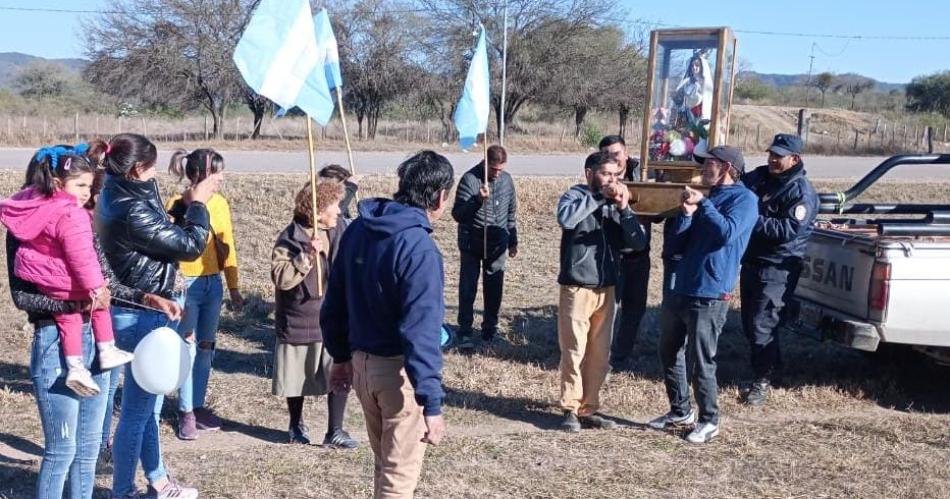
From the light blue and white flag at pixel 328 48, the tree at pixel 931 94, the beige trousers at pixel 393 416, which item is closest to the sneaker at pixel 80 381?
the beige trousers at pixel 393 416

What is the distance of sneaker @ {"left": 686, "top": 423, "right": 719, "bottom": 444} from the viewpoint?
5836mm

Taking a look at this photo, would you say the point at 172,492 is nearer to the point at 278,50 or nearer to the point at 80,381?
the point at 80,381

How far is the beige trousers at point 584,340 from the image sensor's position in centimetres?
602

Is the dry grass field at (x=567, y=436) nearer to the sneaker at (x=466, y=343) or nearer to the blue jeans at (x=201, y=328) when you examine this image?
the sneaker at (x=466, y=343)

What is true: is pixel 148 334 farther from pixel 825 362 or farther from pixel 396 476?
pixel 825 362

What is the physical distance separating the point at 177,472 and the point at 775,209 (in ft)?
13.8

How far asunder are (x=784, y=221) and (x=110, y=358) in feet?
14.6

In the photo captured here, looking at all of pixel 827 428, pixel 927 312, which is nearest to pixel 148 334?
pixel 827 428

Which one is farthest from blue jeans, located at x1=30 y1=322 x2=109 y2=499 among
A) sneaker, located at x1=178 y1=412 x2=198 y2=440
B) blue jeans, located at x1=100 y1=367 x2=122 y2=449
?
sneaker, located at x1=178 y1=412 x2=198 y2=440

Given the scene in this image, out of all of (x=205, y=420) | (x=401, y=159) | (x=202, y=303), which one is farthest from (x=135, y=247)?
(x=401, y=159)

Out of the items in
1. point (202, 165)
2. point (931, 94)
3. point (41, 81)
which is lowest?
point (202, 165)

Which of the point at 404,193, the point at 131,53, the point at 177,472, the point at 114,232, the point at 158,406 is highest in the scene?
the point at 131,53

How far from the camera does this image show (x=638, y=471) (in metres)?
5.38

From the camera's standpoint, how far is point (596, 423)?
619 cm
